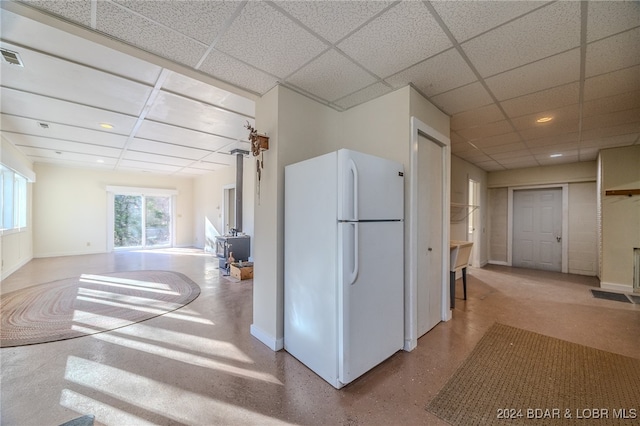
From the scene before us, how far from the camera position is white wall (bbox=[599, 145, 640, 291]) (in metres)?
4.16

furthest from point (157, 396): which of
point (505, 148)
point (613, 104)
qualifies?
point (505, 148)

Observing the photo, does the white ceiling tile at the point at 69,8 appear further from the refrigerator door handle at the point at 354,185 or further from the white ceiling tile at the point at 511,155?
the white ceiling tile at the point at 511,155

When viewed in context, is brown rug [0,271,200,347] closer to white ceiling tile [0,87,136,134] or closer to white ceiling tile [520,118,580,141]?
white ceiling tile [0,87,136,134]

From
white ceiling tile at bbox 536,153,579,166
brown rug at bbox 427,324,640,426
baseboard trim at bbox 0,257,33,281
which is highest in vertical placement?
white ceiling tile at bbox 536,153,579,166

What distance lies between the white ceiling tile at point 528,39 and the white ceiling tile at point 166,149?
5.11 meters

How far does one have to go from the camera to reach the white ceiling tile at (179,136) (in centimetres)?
389

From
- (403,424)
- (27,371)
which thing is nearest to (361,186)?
(403,424)

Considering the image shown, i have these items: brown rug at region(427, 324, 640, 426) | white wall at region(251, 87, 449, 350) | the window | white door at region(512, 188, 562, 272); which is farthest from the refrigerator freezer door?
the window

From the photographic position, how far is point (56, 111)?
325 centimetres

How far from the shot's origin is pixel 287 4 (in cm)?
147

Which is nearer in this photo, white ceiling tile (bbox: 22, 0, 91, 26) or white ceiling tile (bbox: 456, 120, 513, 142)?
white ceiling tile (bbox: 22, 0, 91, 26)

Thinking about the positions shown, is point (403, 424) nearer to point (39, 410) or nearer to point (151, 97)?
point (39, 410)

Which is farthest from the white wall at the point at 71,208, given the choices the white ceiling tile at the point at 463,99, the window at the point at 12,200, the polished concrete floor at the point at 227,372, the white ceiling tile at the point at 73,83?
the white ceiling tile at the point at 463,99

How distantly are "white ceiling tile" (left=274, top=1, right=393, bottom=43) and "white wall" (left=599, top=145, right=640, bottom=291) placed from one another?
5535 mm
